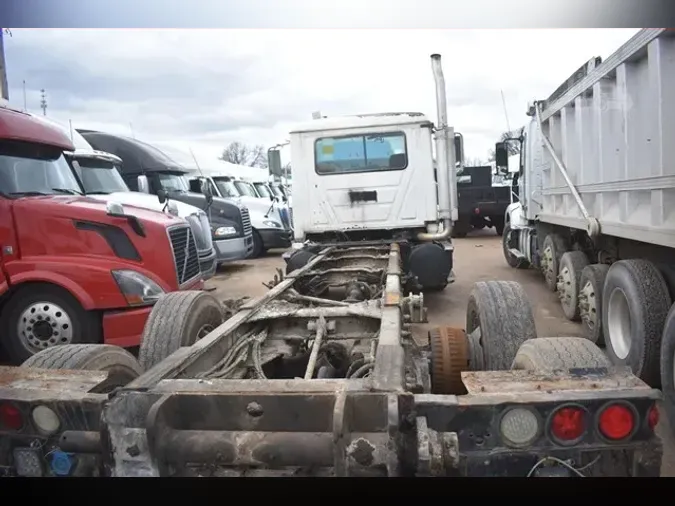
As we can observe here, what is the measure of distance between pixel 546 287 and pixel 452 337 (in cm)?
395

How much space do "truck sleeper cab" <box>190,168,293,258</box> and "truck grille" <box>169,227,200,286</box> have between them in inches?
60.3

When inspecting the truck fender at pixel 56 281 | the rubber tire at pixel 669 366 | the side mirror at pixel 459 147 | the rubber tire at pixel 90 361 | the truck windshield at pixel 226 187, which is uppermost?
the side mirror at pixel 459 147

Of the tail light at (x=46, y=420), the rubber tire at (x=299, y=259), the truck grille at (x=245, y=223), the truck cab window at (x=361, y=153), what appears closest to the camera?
the tail light at (x=46, y=420)

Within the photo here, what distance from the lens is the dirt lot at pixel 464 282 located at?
191 inches

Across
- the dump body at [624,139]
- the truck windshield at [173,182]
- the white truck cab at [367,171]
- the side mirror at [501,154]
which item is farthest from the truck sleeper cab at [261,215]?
the dump body at [624,139]

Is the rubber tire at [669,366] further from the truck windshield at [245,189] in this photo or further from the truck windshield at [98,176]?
the truck windshield at [245,189]

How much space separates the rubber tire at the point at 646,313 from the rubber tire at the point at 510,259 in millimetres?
3451

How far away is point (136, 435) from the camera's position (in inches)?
65.7

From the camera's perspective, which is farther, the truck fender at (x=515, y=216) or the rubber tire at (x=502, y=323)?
the truck fender at (x=515, y=216)

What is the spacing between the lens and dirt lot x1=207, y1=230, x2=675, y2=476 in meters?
4.86

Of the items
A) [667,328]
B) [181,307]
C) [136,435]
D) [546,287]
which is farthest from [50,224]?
[546,287]

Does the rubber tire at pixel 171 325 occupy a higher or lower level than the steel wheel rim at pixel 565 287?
higher
